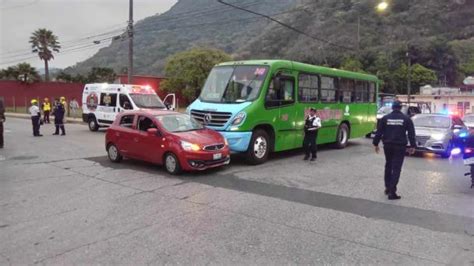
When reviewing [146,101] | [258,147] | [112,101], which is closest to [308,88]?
[258,147]

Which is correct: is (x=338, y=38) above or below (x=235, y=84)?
above

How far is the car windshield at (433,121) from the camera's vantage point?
14.8 meters

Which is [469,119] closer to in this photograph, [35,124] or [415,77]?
[35,124]

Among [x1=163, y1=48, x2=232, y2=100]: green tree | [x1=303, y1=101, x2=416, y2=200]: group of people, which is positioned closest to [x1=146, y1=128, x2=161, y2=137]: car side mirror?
[x1=303, y1=101, x2=416, y2=200]: group of people


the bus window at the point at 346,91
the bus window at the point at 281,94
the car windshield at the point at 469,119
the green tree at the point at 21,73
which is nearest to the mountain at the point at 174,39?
the green tree at the point at 21,73

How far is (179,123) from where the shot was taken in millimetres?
10680

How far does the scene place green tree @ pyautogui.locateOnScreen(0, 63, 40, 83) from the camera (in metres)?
50.2

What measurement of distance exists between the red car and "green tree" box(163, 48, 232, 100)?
3734 cm

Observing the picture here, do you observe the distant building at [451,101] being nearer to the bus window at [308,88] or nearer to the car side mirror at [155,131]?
the bus window at [308,88]

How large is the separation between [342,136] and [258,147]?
5.63m

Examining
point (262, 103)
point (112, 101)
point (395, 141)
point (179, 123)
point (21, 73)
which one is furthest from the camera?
point (21, 73)

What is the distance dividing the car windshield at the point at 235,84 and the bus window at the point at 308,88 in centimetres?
179

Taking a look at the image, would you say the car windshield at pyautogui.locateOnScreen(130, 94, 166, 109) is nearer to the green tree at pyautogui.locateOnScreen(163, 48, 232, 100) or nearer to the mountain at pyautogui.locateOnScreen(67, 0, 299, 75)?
the green tree at pyautogui.locateOnScreen(163, 48, 232, 100)

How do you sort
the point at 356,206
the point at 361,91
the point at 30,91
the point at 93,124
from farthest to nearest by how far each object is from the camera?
the point at 30,91 → the point at 93,124 → the point at 361,91 → the point at 356,206
